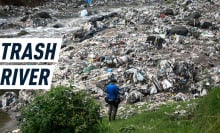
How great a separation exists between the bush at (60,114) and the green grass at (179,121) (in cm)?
92

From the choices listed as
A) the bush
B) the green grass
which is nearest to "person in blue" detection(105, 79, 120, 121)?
the green grass

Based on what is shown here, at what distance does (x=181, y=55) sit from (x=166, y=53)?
654 mm

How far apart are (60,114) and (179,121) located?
2831 mm

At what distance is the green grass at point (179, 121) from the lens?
9.41 m

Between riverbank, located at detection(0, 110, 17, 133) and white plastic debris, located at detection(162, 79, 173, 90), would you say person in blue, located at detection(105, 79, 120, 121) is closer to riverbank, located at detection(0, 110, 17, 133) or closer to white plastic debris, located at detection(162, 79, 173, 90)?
riverbank, located at detection(0, 110, 17, 133)

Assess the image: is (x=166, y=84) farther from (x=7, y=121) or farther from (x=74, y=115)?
(x=74, y=115)

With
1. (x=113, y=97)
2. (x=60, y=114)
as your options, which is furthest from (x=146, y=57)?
(x=60, y=114)

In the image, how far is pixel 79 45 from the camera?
22.4 meters

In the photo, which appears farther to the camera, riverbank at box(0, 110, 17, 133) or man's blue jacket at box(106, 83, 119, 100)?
riverbank at box(0, 110, 17, 133)

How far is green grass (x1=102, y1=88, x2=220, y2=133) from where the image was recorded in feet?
30.9

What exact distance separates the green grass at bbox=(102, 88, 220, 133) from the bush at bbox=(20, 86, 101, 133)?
3.03 feet

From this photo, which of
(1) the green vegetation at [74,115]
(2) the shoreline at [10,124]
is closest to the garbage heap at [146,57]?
(1) the green vegetation at [74,115]

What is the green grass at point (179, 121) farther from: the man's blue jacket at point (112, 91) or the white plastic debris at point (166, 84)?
the white plastic debris at point (166, 84)

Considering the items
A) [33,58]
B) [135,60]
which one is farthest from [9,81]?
[135,60]
